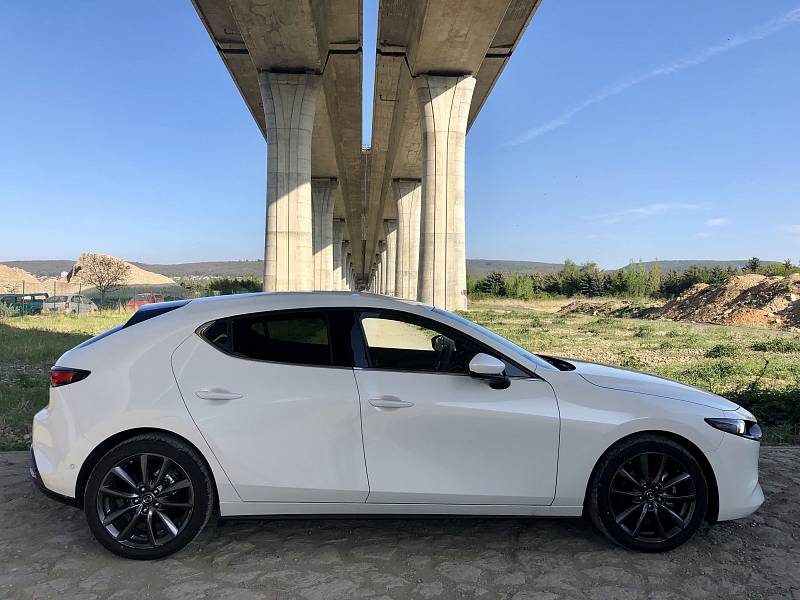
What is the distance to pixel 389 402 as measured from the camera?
318 cm

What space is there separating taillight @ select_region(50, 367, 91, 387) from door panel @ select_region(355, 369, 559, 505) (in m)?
1.60

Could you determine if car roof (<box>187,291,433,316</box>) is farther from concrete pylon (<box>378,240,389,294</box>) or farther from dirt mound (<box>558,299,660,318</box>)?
concrete pylon (<box>378,240,389,294</box>)

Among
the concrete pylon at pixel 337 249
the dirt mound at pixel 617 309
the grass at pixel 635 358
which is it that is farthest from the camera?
the concrete pylon at pixel 337 249

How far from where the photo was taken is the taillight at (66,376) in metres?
3.26

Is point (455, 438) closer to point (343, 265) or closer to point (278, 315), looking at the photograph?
point (278, 315)

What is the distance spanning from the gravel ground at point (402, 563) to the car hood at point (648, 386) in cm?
88

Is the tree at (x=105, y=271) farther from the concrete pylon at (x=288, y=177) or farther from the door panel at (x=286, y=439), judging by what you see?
the door panel at (x=286, y=439)

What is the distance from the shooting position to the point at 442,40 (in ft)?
67.4

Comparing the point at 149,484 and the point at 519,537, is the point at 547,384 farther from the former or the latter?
the point at 149,484

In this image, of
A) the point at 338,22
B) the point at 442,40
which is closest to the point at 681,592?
the point at 442,40

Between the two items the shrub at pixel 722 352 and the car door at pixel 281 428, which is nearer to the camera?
the car door at pixel 281 428

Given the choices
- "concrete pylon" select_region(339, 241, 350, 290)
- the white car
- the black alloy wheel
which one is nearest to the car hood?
the white car

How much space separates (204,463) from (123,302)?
124ft

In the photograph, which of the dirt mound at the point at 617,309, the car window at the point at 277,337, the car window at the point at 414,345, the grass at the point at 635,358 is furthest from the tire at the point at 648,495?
the dirt mound at the point at 617,309
